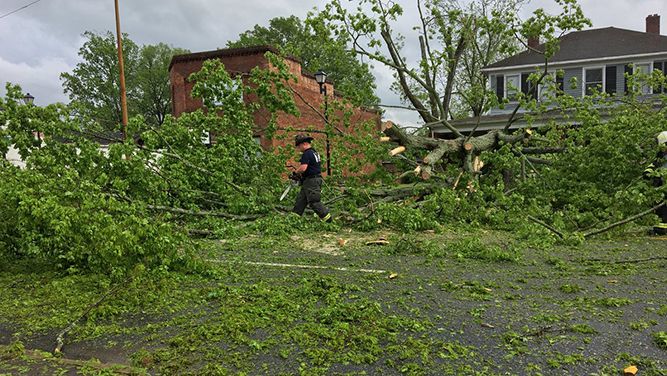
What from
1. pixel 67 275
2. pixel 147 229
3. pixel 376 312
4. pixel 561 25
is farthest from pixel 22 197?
pixel 561 25

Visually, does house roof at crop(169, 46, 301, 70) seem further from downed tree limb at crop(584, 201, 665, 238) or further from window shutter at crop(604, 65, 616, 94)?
downed tree limb at crop(584, 201, 665, 238)

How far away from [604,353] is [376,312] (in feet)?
4.72

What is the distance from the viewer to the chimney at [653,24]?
25953 millimetres

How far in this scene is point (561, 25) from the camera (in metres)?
9.04

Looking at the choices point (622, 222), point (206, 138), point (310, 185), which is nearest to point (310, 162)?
point (310, 185)

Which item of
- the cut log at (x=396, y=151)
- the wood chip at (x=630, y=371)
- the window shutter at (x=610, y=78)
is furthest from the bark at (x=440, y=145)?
the window shutter at (x=610, y=78)

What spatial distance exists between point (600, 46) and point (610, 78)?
2.01 metres

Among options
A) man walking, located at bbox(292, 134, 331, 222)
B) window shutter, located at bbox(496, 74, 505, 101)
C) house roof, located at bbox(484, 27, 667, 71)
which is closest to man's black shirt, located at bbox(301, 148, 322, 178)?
man walking, located at bbox(292, 134, 331, 222)

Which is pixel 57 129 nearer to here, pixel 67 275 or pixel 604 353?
pixel 67 275

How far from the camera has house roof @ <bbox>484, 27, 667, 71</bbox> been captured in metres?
22.5

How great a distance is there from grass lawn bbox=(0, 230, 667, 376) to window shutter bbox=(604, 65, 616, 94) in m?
20.6

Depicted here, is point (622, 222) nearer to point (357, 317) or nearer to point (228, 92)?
point (357, 317)

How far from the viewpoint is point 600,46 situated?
2345 cm

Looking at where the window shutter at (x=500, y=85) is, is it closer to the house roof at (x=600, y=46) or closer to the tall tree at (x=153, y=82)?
the house roof at (x=600, y=46)
